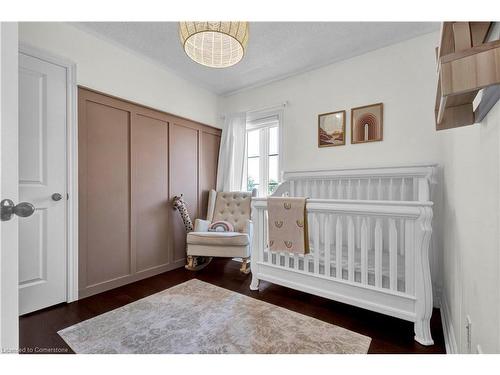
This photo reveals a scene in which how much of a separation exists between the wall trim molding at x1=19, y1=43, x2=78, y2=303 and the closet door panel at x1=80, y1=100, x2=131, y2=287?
93 mm

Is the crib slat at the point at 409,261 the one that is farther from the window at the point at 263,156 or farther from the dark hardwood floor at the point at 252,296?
the window at the point at 263,156

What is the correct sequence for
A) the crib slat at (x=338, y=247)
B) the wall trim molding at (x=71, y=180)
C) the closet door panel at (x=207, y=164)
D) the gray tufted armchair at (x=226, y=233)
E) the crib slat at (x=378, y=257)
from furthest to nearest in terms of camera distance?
the closet door panel at (x=207, y=164) < the gray tufted armchair at (x=226, y=233) < the wall trim molding at (x=71, y=180) < the crib slat at (x=338, y=247) < the crib slat at (x=378, y=257)

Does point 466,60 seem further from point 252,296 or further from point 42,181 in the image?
point 42,181

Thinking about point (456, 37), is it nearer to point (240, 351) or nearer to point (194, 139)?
point (240, 351)

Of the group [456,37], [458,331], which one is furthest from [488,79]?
[458,331]

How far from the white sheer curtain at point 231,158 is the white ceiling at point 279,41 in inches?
27.3

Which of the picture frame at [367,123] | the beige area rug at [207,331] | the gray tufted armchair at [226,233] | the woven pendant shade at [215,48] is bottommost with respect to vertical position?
the beige area rug at [207,331]

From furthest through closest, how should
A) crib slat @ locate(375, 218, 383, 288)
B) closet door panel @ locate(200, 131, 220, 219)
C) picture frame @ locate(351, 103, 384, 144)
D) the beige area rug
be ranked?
closet door panel @ locate(200, 131, 220, 219)
picture frame @ locate(351, 103, 384, 144)
crib slat @ locate(375, 218, 383, 288)
the beige area rug

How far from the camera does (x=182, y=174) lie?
299 cm

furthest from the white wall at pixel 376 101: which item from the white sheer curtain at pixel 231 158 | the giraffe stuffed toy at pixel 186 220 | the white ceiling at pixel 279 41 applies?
the giraffe stuffed toy at pixel 186 220

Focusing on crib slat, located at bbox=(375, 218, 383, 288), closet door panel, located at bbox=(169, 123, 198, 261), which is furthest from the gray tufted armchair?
crib slat, located at bbox=(375, 218, 383, 288)

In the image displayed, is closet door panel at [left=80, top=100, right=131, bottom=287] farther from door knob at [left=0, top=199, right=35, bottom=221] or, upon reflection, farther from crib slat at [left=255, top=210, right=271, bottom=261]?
door knob at [left=0, top=199, right=35, bottom=221]

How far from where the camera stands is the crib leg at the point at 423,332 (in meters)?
1.39

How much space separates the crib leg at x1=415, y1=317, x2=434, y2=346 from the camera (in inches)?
54.8
